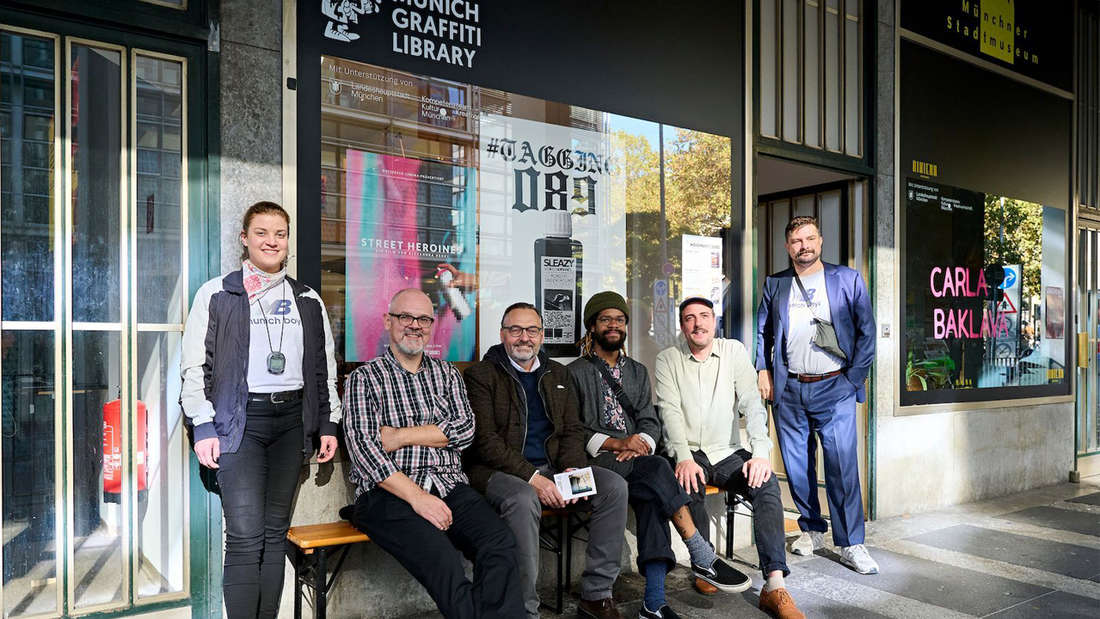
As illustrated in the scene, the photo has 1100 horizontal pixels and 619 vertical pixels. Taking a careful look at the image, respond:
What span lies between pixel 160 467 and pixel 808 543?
3.81 meters

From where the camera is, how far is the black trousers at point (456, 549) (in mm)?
2941

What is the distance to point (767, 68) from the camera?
5.54 m

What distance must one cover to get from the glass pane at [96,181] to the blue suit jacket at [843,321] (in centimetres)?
367

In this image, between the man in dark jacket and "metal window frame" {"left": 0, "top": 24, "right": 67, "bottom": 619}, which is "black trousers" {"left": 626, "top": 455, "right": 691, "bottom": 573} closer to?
the man in dark jacket

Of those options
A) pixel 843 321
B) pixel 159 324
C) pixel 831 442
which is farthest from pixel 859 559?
pixel 159 324

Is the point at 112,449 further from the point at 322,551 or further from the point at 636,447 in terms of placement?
the point at 636,447

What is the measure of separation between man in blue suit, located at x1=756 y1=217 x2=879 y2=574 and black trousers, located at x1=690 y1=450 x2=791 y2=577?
29.5 inches

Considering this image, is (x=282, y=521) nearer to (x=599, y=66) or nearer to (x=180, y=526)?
(x=180, y=526)

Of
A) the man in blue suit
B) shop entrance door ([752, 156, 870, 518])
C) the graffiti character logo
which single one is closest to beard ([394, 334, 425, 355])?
the graffiti character logo

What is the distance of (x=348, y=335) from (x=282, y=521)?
92 cm

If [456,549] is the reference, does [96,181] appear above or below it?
above

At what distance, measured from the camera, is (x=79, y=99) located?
3223 mm

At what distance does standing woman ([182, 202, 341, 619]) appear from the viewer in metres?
3.08

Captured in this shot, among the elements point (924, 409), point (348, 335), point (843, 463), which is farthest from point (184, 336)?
point (924, 409)
